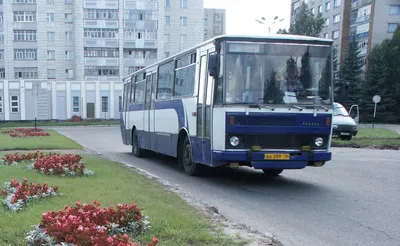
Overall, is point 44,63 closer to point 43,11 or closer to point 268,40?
point 43,11

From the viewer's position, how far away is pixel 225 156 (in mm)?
8188

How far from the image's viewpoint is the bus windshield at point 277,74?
27.2 ft

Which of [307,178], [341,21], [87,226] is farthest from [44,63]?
[87,226]

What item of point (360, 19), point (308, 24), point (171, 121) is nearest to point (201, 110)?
point (171, 121)

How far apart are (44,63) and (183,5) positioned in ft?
77.6

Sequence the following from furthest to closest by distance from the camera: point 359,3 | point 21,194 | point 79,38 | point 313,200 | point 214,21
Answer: point 214,21 → point 359,3 → point 79,38 → point 313,200 → point 21,194

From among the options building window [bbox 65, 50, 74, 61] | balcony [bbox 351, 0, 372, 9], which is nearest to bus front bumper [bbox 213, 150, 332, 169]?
building window [bbox 65, 50, 74, 61]

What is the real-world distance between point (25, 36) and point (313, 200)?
208ft

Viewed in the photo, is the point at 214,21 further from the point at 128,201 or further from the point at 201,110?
the point at 128,201

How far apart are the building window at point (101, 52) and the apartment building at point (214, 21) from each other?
60.7m

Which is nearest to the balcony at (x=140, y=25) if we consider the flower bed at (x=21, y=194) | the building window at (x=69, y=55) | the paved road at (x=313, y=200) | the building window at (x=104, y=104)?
the building window at (x=69, y=55)

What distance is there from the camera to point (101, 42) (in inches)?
2430

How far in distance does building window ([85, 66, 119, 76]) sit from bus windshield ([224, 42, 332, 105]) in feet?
186

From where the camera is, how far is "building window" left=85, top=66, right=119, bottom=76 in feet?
203
